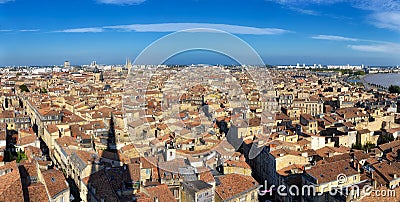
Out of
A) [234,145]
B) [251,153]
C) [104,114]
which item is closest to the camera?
[234,145]

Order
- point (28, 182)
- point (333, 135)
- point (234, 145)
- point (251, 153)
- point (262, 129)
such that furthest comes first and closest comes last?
point (333, 135), point (262, 129), point (251, 153), point (234, 145), point (28, 182)

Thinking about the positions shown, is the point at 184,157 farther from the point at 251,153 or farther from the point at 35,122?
the point at 35,122

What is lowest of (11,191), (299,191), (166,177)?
(299,191)

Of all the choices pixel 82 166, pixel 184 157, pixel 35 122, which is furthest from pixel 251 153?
pixel 35 122

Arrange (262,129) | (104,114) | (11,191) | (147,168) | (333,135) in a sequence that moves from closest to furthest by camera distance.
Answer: (11,191)
(147,168)
(262,129)
(333,135)
(104,114)

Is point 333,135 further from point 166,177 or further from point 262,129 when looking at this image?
point 166,177

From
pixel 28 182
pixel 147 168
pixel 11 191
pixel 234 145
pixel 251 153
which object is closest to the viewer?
pixel 11 191

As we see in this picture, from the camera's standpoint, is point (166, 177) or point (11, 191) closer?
point (11, 191)

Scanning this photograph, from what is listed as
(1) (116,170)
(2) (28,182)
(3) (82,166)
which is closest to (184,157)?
(1) (116,170)

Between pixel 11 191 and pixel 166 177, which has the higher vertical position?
pixel 11 191
